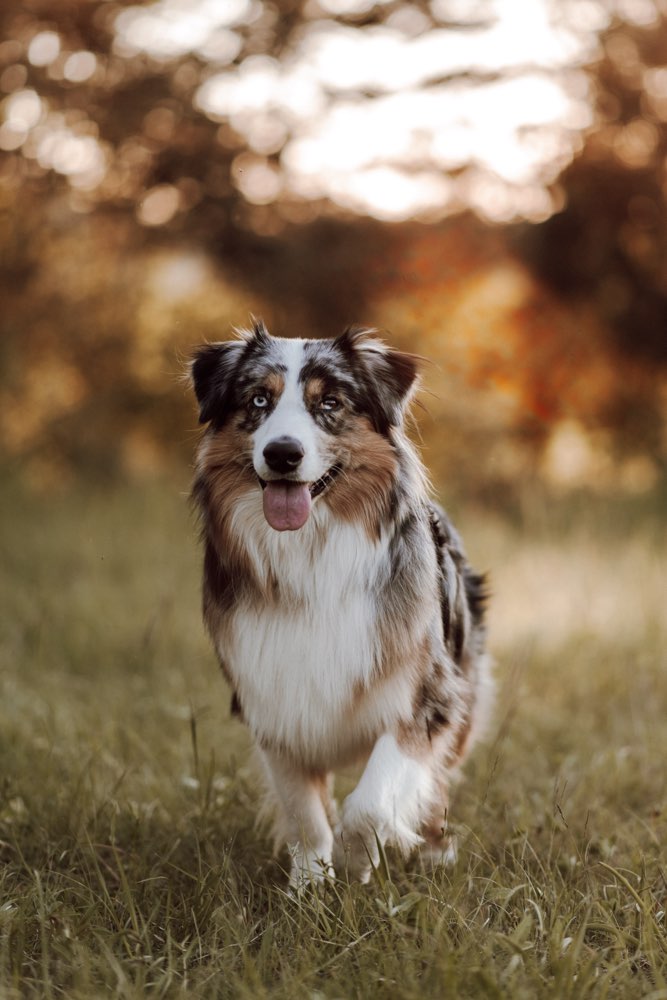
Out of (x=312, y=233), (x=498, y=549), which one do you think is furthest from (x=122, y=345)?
(x=498, y=549)

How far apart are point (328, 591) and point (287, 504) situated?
0.33m

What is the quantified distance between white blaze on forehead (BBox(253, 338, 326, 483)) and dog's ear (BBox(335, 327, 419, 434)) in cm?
22

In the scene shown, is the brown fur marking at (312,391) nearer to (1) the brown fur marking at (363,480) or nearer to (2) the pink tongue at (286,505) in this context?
(1) the brown fur marking at (363,480)

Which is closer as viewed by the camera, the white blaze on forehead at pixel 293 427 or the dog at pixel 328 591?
the white blaze on forehead at pixel 293 427

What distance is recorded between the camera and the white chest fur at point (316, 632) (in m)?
3.38

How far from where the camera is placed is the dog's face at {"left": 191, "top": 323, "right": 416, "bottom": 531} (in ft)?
10.6

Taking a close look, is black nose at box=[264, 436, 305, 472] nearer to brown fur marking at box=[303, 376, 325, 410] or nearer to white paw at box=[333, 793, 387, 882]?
brown fur marking at box=[303, 376, 325, 410]

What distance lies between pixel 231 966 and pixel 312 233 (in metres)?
9.75

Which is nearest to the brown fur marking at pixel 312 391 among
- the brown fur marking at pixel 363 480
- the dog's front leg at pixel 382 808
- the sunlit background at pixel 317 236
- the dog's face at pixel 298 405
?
the dog's face at pixel 298 405

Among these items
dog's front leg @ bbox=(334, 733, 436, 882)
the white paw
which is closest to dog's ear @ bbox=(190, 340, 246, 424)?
dog's front leg @ bbox=(334, 733, 436, 882)

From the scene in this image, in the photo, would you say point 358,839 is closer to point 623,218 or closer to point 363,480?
point 363,480

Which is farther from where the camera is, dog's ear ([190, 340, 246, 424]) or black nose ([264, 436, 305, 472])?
dog's ear ([190, 340, 246, 424])

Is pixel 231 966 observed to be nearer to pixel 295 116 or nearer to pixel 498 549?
pixel 498 549

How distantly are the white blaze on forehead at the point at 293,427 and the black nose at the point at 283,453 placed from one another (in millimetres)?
13
